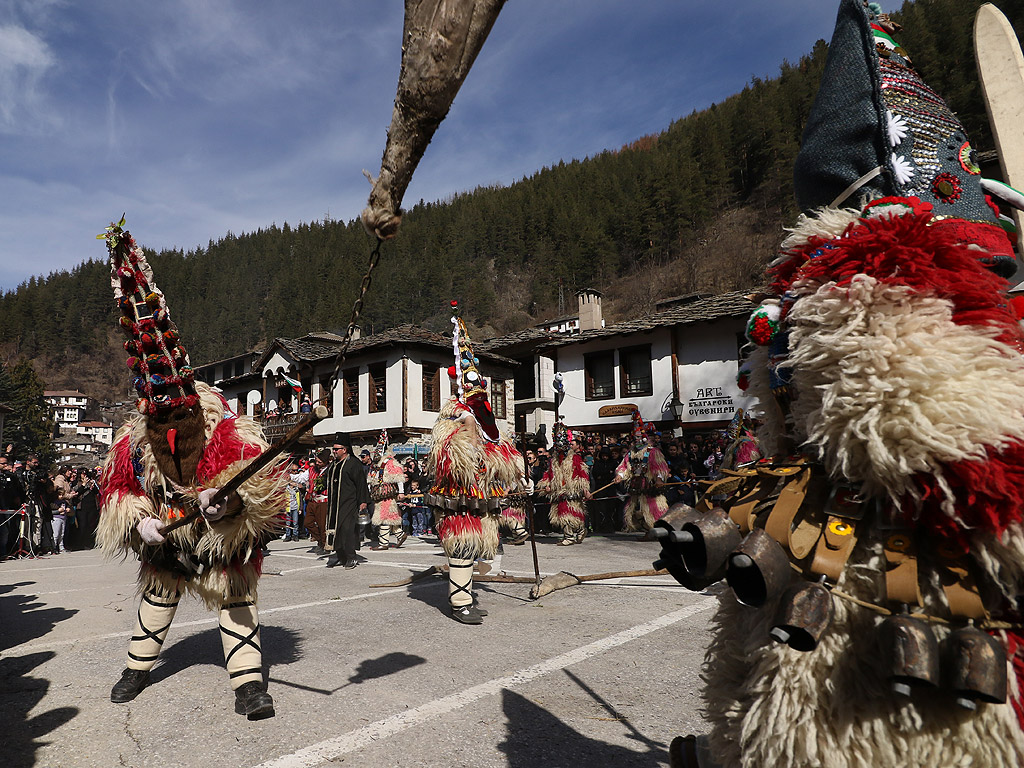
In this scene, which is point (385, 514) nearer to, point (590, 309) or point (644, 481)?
point (644, 481)

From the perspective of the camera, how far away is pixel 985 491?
1.36 meters

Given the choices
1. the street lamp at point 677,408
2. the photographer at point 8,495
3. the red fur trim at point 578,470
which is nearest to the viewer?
the photographer at point 8,495

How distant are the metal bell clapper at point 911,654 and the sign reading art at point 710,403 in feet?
65.8

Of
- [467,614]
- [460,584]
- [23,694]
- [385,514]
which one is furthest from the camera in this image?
[385,514]

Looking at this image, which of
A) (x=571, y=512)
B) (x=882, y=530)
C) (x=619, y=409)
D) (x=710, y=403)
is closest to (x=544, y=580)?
(x=571, y=512)

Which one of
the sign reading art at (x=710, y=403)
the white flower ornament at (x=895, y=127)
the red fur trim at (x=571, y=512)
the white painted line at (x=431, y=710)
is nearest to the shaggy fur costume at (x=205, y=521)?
the white painted line at (x=431, y=710)

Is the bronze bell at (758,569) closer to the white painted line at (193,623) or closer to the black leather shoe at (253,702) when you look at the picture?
the black leather shoe at (253,702)

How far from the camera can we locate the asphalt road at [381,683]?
3016mm

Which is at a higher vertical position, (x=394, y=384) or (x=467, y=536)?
(x=394, y=384)

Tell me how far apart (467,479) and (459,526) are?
0.46m

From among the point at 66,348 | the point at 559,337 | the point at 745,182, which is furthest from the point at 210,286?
the point at 559,337

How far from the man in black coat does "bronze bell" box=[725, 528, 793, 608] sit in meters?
8.89

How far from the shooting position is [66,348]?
290 feet

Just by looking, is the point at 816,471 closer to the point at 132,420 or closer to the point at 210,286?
the point at 132,420
